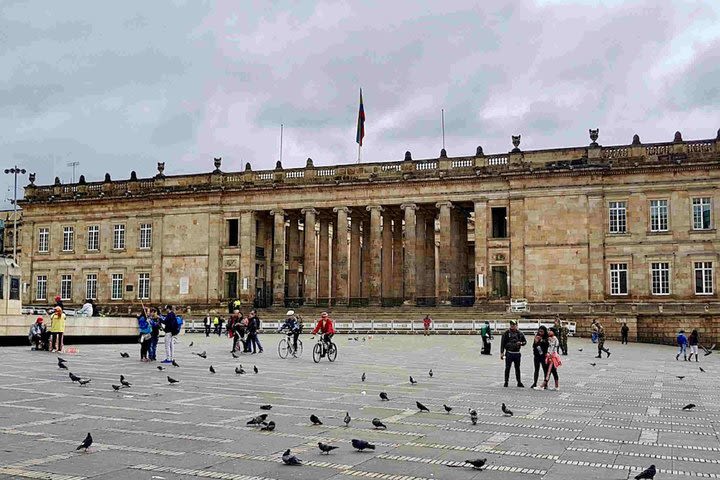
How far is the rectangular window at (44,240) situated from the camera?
69312 millimetres

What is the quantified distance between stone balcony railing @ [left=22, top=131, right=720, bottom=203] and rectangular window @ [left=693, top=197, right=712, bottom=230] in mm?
2716

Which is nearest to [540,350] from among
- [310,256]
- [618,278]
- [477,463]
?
[477,463]

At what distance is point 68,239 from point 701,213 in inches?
2030

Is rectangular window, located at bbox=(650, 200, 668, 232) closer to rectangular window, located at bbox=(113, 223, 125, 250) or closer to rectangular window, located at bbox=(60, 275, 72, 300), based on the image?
rectangular window, located at bbox=(113, 223, 125, 250)

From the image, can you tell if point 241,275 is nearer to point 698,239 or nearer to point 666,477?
point 698,239

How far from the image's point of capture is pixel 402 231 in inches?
2549

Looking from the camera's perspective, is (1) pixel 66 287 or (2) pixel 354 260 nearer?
Answer: (2) pixel 354 260

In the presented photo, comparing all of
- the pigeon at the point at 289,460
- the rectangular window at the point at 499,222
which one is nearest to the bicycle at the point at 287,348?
the pigeon at the point at 289,460

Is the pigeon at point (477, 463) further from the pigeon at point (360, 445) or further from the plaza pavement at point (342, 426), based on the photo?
the pigeon at point (360, 445)

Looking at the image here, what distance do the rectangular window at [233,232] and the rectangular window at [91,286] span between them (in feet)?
43.5

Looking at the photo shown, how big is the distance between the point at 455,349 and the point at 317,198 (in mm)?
27059

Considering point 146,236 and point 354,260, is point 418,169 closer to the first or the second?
point 354,260

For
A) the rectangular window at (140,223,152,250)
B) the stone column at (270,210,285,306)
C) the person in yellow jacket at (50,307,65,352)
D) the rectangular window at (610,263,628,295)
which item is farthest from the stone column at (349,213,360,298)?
the person in yellow jacket at (50,307,65,352)

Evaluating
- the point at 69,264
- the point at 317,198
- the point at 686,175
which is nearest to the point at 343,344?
the point at 317,198
